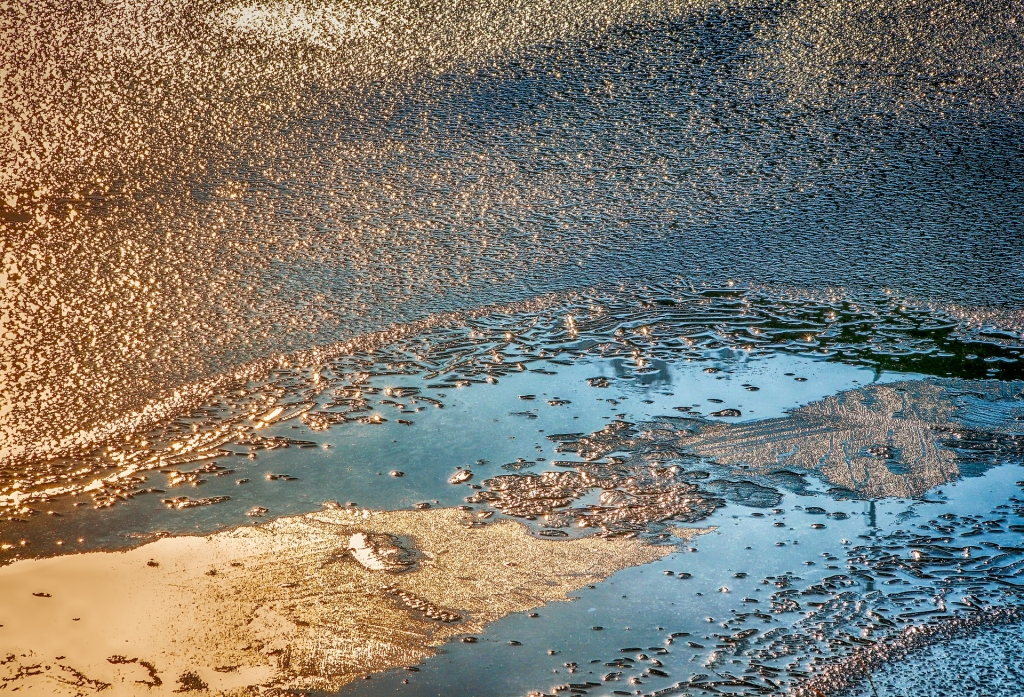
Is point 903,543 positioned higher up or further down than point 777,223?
further down

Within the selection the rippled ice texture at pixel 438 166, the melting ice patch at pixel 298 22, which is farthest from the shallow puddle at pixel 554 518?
the melting ice patch at pixel 298 22

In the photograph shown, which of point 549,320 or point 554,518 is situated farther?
point 549,320

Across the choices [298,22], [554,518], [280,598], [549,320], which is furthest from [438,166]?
[280,598]

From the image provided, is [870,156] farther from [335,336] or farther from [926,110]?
[335,336]

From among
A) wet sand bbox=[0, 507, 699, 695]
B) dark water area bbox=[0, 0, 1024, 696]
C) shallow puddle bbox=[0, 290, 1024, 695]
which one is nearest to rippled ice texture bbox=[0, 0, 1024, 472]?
dark water area bbox=[0, 0, 1024, 696]

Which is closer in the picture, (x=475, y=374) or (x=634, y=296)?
(x=475, y=374)

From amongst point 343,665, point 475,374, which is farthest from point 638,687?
point 475,374

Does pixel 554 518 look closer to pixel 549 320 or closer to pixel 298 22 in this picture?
pixel 549 320

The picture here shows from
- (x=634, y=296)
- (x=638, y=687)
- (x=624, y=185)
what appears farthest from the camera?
(x=624, y=185)
